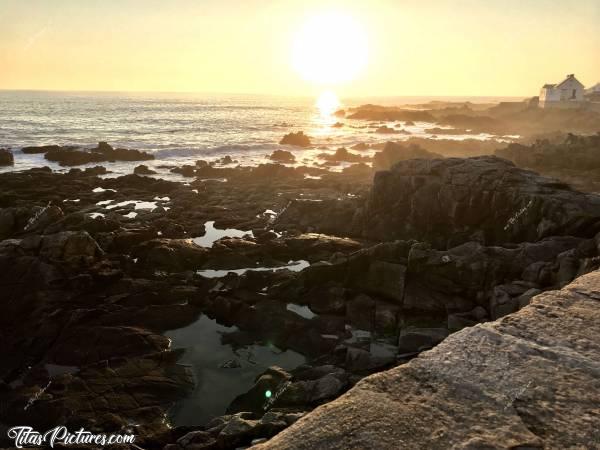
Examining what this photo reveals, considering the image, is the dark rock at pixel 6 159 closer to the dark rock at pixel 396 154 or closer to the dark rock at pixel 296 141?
the dark rock at pixel 296 141

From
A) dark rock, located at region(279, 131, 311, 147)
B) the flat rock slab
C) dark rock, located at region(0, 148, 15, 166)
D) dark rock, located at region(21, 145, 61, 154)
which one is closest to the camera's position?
the flat rock slab

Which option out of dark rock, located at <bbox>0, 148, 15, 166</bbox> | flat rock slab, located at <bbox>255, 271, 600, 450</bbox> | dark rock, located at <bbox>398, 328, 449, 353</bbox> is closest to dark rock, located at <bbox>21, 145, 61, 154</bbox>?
dark rock, located at <bbox>0, 148, 15, 166</bbox>

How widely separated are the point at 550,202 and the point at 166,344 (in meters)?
17.7

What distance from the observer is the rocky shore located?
11320 millimetres

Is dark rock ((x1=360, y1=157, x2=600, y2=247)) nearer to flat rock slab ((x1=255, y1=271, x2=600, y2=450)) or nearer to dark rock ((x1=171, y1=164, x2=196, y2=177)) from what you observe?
flat rock slab ((x1=255, y1=271, x2=600, y2=450))

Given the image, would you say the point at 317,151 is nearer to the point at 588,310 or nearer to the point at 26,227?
the point at 26,227

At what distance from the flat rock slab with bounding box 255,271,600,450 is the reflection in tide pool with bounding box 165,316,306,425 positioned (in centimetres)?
756

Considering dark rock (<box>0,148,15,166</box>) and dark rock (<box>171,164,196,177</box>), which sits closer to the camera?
dark rock (<box>171,164,196,177</box>)

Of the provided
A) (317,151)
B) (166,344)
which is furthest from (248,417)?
(317,151)

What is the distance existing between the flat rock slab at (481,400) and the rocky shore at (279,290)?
0.06 metres

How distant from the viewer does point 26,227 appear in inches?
999

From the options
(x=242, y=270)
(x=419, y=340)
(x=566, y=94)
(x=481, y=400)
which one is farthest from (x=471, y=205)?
(x=566, y=94)

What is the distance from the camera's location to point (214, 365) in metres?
13.7

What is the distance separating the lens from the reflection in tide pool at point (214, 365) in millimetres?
11797
